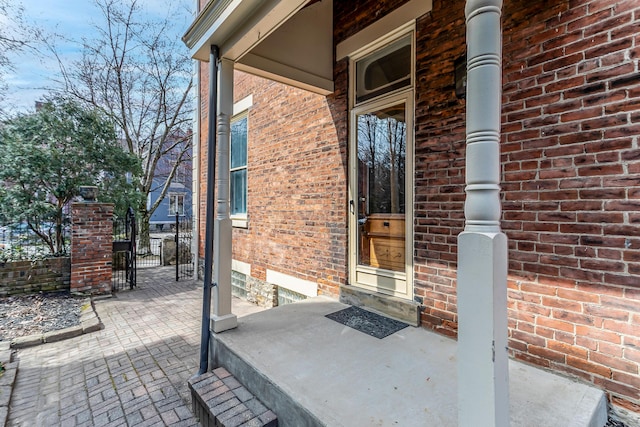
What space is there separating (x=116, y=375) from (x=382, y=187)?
3.19m

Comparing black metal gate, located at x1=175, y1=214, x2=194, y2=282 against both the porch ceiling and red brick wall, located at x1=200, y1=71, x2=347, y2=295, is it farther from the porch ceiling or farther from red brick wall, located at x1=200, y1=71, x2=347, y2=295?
the porch ceiling

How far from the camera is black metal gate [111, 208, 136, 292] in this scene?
628 cm

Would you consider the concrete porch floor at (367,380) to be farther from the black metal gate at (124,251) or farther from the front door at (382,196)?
the black metal gate at (124,251)

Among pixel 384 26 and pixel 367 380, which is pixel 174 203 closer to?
pixel 384 26

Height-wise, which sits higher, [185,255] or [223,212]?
[223,212]

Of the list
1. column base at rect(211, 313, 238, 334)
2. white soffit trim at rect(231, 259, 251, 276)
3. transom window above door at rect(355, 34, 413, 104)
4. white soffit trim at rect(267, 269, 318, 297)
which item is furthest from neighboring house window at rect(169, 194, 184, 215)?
column base at rect(211, 313, 238, 334)

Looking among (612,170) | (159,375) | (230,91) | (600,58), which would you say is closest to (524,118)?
(600,58)

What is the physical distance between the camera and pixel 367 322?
287 centimetres

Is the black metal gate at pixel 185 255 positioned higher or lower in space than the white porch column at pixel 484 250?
lower

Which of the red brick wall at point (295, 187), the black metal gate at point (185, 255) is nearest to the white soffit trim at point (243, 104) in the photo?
the red brick wall at point (295, 187)

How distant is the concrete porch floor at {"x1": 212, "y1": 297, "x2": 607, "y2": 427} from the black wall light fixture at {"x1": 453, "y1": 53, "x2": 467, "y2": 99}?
6.52 feet

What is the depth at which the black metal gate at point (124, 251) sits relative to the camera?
20.6 feet

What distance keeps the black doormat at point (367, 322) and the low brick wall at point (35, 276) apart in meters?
5.37

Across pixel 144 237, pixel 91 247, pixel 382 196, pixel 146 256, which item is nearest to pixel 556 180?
pixel 382 196
